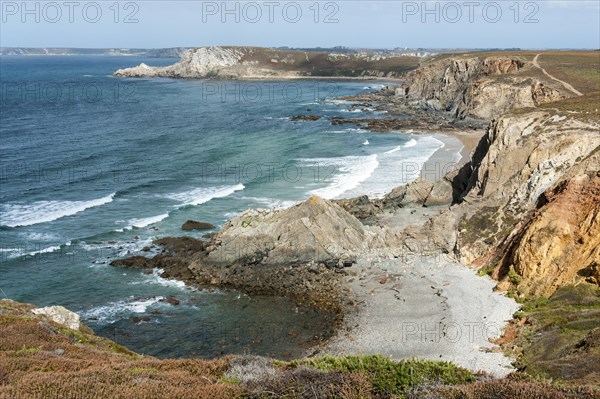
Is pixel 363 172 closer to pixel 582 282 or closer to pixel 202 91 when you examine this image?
pixel 582 282

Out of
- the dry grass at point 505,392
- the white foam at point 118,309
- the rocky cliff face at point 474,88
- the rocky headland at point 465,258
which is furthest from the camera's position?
the rocky cliff face at point 474,88

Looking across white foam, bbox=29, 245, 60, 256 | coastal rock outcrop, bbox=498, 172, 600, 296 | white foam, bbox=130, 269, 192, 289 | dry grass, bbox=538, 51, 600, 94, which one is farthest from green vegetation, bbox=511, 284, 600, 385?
dry grass, bbox=538, 51, 600, 94

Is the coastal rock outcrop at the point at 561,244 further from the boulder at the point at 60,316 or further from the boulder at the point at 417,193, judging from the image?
the boulder at the point at 60,316

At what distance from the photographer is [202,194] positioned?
179ft

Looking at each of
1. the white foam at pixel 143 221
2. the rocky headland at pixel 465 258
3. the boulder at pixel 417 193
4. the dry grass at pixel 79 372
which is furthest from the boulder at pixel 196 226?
the dry grass at pixel 79 372

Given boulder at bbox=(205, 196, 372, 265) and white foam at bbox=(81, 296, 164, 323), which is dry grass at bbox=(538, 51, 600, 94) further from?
white foam at bbox=(81, 296, 164, 323)

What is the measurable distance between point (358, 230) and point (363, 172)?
75.3 ft

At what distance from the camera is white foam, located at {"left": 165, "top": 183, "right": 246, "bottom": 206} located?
5238 cm

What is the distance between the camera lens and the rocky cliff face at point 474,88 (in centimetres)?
7775

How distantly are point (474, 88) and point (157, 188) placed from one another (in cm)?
5764

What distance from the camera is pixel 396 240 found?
3794cm

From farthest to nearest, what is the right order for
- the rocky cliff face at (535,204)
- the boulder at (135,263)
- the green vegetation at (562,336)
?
the boulder at (135,263) < the rocky cliff face at (535,204) < the green vegetation at (562,336)

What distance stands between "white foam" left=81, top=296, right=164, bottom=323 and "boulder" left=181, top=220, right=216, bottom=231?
11.5 meters

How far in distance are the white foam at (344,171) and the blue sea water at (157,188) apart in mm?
199
